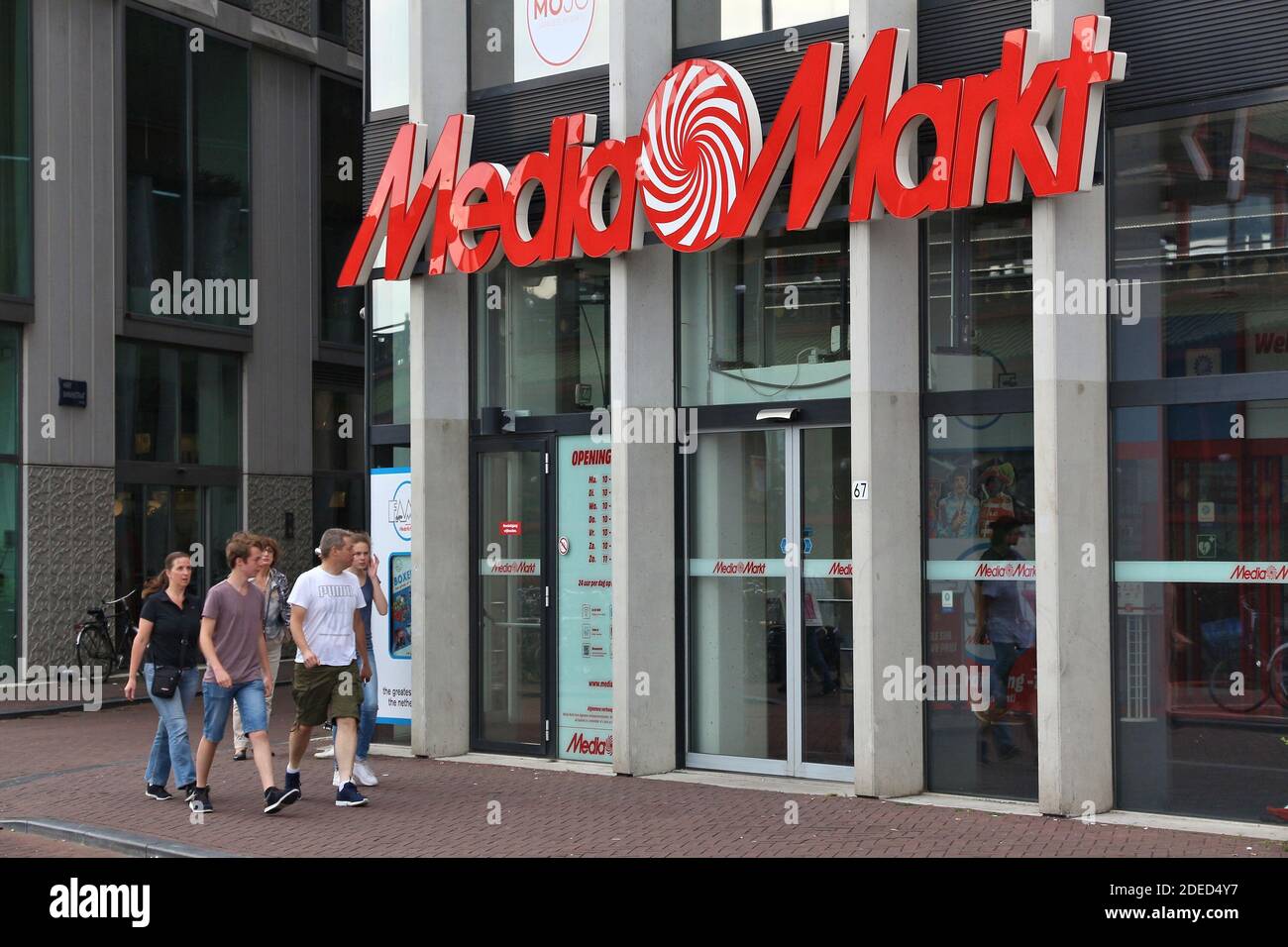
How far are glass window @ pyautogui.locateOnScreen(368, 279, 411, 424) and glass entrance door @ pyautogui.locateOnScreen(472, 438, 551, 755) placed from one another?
40.8 inches

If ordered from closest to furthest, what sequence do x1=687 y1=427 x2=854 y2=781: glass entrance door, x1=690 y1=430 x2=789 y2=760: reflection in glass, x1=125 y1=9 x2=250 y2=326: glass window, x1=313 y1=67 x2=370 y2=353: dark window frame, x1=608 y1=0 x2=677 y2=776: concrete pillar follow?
x1=687 y1=427 x2=854 y2=781: glass entrance door < x1=690 y1=430 x2=789 y2=760: reflection in glass < x1=608 y1=0 x2=677 y2=776: concrete pillar < x1=125 y1=9 x2=250 y2=326: glass window < x1=313 y1=67 x2=370 y2=353: dark window frame

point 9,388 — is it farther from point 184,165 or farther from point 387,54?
point 387,54

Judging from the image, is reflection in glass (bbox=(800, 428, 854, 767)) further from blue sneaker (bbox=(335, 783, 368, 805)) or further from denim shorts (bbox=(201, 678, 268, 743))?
denim shorts (bbox=(201, 678, 268, 743))

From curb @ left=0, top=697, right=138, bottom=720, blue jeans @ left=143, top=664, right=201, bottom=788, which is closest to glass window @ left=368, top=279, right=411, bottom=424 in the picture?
blue jeans @ left=143, top=664, right=201, bottom=788

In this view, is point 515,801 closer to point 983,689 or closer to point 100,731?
point 983,689

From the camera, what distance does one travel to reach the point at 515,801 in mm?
11883

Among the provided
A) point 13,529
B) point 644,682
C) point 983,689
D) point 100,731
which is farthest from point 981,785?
point 13,529

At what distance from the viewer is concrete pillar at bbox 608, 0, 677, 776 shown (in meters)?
13.1

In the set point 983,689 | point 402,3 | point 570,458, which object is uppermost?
point 402,3

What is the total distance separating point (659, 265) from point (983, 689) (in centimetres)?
427

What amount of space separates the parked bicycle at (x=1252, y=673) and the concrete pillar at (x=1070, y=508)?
0.73 meters

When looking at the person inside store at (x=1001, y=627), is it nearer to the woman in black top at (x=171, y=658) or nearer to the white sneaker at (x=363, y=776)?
the white sneaker at (x=363, y=776)
